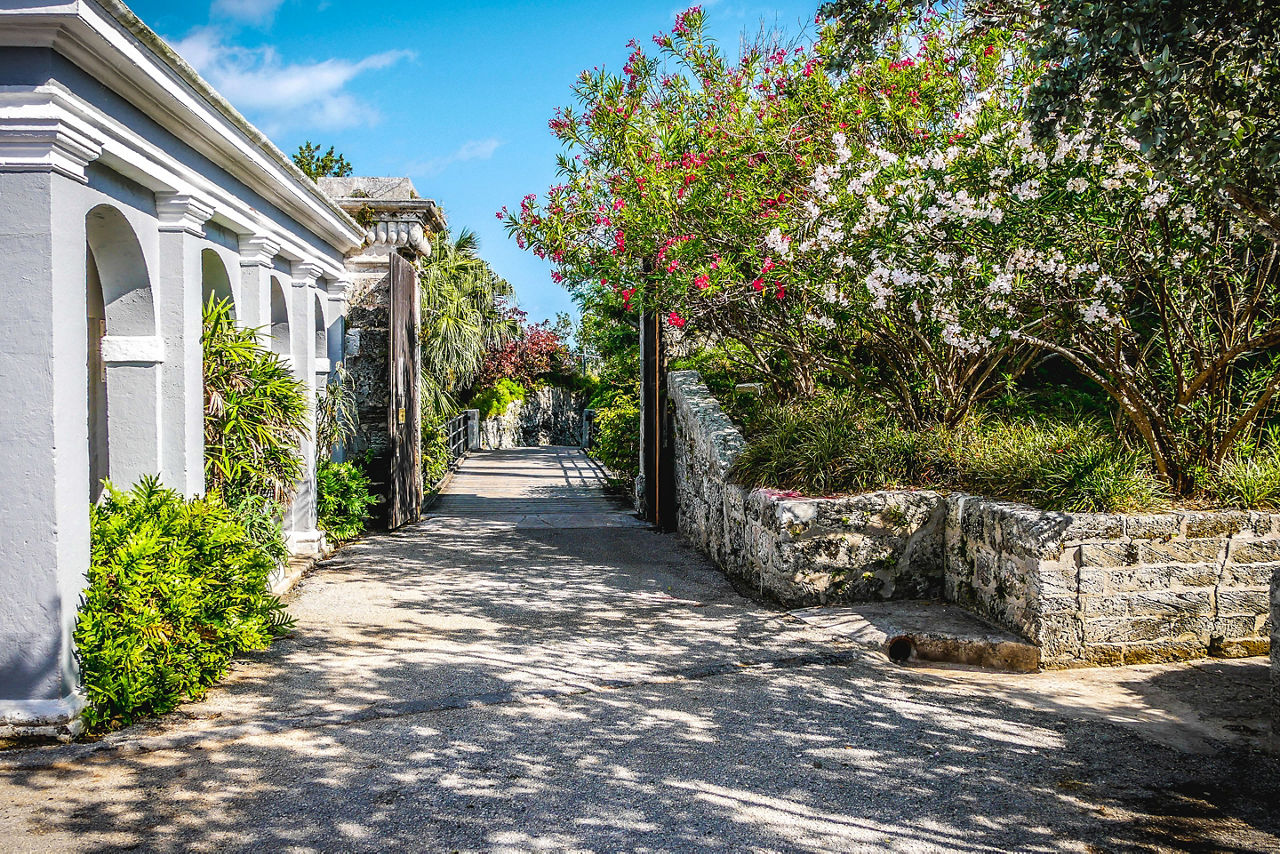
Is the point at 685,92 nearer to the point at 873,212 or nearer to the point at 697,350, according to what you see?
the point at 873,212

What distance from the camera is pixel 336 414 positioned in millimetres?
9109

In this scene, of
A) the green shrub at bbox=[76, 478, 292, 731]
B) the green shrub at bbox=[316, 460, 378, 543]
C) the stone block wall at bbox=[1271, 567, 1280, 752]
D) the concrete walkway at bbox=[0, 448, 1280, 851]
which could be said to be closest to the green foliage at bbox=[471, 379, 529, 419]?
the green shrub at bbox=[316, 460, 378, 543]

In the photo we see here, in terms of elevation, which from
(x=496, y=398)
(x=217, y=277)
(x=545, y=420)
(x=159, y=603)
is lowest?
(x=159, y=603)

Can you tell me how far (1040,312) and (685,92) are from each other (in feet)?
11.3

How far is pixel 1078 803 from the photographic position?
325cm

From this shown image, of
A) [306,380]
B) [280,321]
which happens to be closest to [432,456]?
[306,380]

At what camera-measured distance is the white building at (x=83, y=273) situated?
12.2 ft

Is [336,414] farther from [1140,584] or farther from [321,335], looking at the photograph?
[1140,584]

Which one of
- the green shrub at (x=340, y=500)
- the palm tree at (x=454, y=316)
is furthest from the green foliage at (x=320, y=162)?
the green shrub at (x=340, y=500)

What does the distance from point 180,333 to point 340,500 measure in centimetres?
371

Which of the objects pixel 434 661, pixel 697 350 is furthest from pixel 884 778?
pixel 697 350

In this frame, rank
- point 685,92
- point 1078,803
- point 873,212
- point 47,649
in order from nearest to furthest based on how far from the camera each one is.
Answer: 1. point 1078,803
2. point 47,649
3. point 873,212
4. point 685,92

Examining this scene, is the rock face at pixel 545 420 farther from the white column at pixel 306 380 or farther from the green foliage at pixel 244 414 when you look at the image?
the green foliage at pixel 244 414

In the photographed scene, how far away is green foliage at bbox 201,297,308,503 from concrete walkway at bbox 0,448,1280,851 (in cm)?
115
